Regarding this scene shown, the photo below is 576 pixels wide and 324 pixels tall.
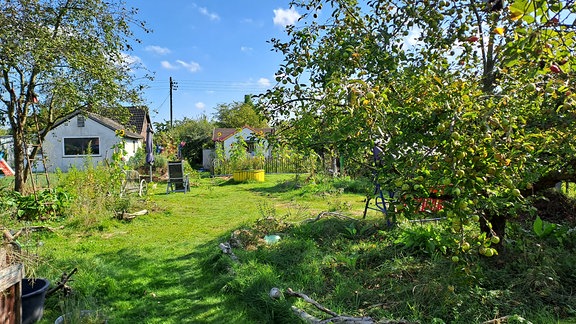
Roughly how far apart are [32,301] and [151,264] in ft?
5.61

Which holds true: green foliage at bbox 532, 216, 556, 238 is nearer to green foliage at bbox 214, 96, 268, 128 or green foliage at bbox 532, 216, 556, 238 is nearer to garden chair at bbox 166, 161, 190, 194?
garden chair at bbox 166, 161, 190, 194

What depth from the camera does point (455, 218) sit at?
1577mm

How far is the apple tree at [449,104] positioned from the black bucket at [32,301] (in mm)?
2633

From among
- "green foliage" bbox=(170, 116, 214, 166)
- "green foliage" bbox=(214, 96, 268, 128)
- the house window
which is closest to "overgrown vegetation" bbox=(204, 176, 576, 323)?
the house window

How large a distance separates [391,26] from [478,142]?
1.92m

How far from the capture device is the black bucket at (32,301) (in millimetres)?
2955

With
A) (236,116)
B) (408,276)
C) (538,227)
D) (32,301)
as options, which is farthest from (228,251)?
(236,116)

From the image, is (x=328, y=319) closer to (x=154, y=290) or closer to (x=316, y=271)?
(x=316, y=271)

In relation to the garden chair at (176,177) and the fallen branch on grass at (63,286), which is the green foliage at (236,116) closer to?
the garden chair at (176,177)

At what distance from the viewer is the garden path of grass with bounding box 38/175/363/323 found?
11.0 ft

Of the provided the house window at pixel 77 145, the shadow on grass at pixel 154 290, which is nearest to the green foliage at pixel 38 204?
the shadow on grass at pixel 154 290

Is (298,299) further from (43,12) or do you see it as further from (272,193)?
(272,193)

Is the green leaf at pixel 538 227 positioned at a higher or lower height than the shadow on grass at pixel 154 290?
higher

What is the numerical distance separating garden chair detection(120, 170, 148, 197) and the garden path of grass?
0.89 m
